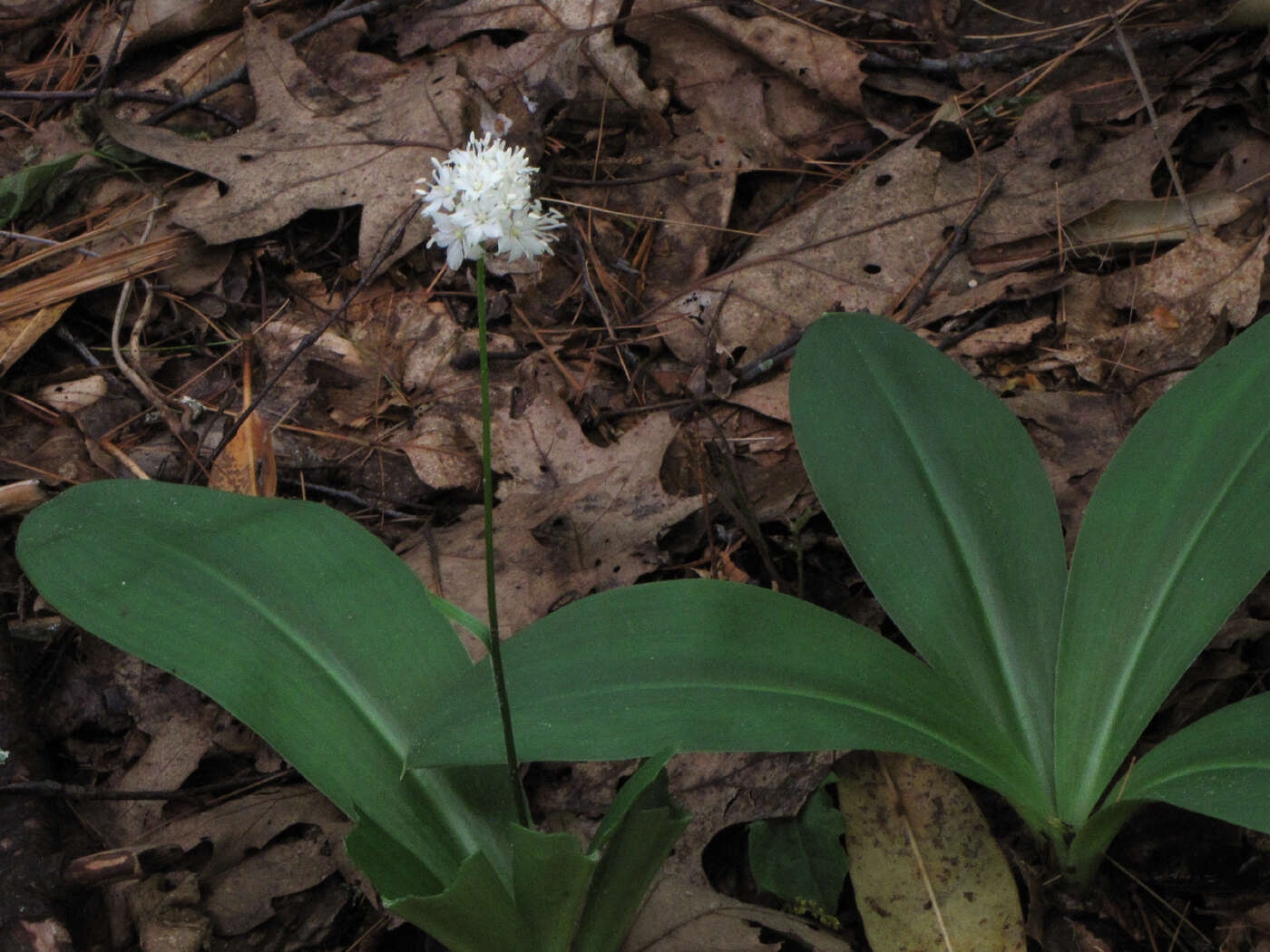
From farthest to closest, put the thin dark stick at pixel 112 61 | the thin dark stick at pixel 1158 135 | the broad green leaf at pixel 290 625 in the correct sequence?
the thin dark stick at pixel 112 61 < the thin dark stick at pixel 1158 135 < the broad green leaf at pixel 290 625

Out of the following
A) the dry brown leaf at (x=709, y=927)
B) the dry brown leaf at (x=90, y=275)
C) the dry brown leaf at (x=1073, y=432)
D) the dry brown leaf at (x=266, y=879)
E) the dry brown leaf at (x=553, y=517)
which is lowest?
the dry brown leaf at (x=266, y=879)

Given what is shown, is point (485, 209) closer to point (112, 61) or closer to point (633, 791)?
point (633, 791)

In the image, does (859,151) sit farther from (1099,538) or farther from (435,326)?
(1099,538)

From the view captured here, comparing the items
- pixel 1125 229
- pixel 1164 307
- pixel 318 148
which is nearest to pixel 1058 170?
pixel 1125 229

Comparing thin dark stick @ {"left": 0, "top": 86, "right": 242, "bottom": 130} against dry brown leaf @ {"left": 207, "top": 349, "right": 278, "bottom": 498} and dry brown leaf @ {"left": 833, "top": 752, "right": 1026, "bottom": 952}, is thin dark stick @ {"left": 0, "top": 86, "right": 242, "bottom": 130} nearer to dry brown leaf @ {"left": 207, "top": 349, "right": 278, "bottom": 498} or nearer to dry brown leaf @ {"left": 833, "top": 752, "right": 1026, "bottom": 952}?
dry brown leaf @ {"left": 207, "top": 349, "right": 278, "bottom": 498}

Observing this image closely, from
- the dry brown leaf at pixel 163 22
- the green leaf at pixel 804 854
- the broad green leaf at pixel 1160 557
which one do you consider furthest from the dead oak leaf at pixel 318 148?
the broad green leaf at pixel 1160 557

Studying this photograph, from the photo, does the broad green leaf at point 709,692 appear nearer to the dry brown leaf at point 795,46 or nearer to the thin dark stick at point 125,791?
the thin dark stick at point 125,791

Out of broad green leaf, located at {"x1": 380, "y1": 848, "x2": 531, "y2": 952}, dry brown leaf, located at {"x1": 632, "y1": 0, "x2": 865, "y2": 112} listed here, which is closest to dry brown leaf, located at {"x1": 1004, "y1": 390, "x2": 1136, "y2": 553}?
dry brown leaf, located at {"x1": 632, "y1": 0, "x2": 865, "y2": 112}
